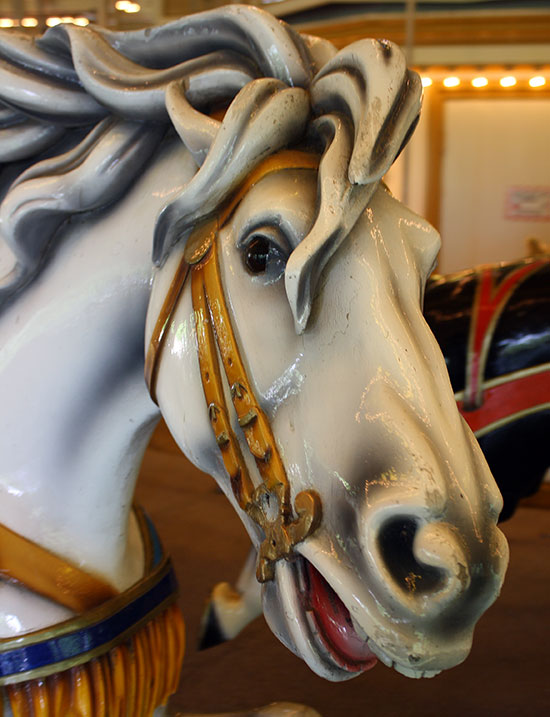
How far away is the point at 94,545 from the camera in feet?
2.34

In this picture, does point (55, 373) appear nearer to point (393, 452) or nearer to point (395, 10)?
point (393, 452)

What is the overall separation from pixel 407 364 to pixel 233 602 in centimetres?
94

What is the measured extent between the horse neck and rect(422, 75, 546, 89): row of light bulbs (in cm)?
345

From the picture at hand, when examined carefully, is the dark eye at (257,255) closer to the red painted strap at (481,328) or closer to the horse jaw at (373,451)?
the horse jaw at (373,451)

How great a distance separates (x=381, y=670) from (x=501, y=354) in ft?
2.54

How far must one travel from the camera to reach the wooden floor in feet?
4.54

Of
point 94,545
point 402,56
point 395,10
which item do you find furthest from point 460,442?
point 395,10

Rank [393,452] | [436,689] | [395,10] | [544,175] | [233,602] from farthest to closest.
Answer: [544,175]
[395,10]
[436,689]
[233,602]
[393,452]

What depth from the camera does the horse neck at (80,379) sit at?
0.63 m

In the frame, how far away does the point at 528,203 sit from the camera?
4.17 meters

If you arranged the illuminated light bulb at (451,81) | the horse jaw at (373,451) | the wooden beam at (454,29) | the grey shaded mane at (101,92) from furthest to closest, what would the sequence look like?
the illuminated light bulb at (451,81) < the wooden beam at (454,29) < the grey shaded mane at (101,92) < the horse jaw at (373,451)

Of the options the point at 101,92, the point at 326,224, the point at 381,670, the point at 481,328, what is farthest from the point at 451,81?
the point at 326,224

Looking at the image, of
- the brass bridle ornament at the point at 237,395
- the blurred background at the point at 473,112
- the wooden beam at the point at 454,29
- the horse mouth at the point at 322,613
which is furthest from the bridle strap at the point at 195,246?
the wooden beam at the point at 454,29

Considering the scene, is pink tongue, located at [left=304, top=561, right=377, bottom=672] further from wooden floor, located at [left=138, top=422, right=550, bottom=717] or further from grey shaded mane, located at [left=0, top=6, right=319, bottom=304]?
wooden floor, located at [left=138, top=422, right=550, bottom=717]
